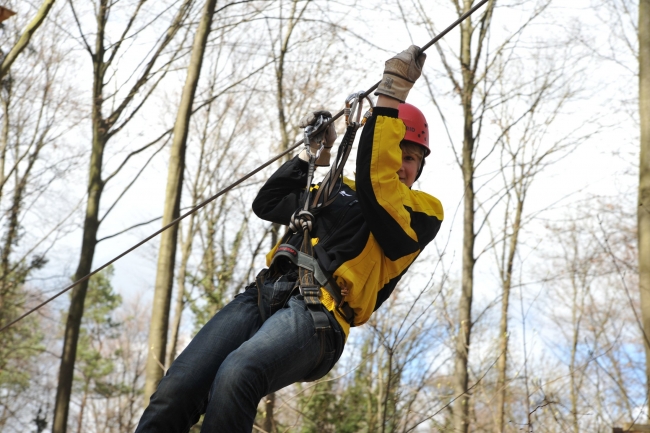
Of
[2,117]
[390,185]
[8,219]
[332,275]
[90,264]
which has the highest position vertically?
[2,117]

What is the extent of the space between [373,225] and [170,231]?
4.92 metres

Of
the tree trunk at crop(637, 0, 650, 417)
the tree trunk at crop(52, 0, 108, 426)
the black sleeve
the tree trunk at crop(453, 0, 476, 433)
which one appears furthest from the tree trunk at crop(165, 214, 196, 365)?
the black sleeve

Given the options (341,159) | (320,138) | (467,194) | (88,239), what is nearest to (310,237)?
(341,159)

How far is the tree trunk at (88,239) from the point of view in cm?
1048

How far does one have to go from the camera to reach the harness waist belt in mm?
2615

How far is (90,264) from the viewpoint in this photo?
36.3ft

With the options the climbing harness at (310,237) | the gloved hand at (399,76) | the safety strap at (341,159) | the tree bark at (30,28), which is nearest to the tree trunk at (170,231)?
the tree bark at (30,28)

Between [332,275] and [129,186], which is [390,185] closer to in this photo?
[332,275]

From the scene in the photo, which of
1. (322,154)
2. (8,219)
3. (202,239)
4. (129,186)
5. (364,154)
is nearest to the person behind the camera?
(364,154)

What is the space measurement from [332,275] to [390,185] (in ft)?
1.29

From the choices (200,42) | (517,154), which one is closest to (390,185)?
(200,42)

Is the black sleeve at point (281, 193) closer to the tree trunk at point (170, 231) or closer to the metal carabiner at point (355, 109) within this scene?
the metal carabiner at point (355, 109)

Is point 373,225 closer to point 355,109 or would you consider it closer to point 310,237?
point 310,237

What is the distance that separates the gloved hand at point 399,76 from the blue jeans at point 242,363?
817 millimetres
